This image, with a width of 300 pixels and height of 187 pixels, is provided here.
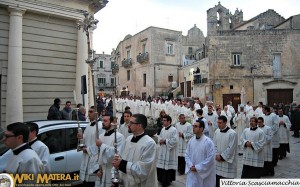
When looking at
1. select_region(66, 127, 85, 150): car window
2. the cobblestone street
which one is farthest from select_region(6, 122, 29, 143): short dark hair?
the cobblestone street

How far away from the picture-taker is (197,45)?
1984 inches

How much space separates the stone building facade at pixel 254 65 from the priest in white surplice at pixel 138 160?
959 inches

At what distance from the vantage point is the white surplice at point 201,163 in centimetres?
606

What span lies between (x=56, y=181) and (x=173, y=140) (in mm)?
3366

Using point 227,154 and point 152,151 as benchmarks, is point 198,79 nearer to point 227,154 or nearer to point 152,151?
point 227,154

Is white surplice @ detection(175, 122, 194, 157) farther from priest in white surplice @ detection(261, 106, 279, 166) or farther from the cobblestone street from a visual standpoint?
priest in white surplice @ detection(261, 106, 279, 166)

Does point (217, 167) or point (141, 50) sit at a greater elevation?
point (141, 50)

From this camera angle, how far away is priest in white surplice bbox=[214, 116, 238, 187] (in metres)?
6.83

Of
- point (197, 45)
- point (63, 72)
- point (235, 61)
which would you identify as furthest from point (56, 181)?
point (197, 45)

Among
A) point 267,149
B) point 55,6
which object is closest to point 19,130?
point 267,149

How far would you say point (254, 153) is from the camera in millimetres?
8102

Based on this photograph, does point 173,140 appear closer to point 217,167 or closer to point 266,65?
point 217,167

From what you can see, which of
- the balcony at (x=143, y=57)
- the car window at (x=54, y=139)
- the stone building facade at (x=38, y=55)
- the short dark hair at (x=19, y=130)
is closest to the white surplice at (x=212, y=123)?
the stone building facade at (x=38, y=55)

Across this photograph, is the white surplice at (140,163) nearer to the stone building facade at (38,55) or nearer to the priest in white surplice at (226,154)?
the priest in white surplice at (226,154)
